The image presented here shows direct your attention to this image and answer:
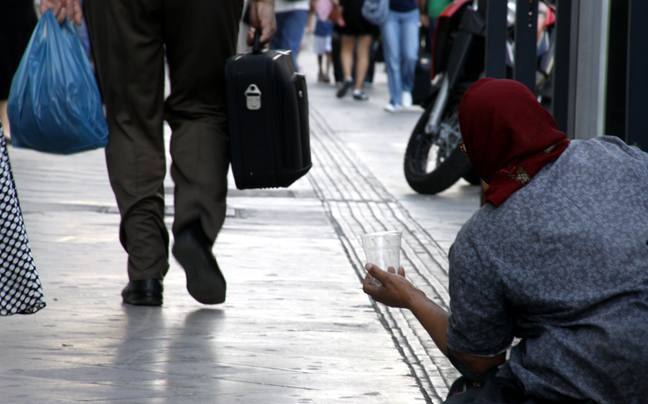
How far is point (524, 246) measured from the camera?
1985mm

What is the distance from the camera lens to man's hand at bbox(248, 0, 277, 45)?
3736 millimetres

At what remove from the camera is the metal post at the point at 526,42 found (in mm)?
4035

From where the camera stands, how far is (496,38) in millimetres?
4211

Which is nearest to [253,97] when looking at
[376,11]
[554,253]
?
[554,253]

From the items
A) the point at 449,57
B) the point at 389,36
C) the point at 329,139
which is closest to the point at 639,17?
the point at 449,57

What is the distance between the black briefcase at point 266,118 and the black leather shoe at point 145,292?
0.48 meters

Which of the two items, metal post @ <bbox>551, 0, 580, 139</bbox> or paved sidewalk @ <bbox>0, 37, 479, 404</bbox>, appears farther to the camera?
metal post @ <bbox>551, 0, 580, 139</bbox>

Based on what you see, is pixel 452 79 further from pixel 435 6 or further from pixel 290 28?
pixel 435 6

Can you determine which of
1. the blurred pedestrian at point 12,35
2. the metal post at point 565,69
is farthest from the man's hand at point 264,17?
the blurred pedestrian at point 12,35

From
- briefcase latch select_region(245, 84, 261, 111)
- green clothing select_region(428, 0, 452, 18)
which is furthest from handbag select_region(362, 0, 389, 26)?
briefcase latch select_region(245, 84, 261, 111)

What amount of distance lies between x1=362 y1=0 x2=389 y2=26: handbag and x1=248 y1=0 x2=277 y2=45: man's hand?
338 inches

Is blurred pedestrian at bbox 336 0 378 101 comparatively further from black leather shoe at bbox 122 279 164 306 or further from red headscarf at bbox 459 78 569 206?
red headscarf at bbox 459 78 569 206

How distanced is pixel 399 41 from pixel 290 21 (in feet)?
8.39

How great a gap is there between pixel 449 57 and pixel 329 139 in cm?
332
